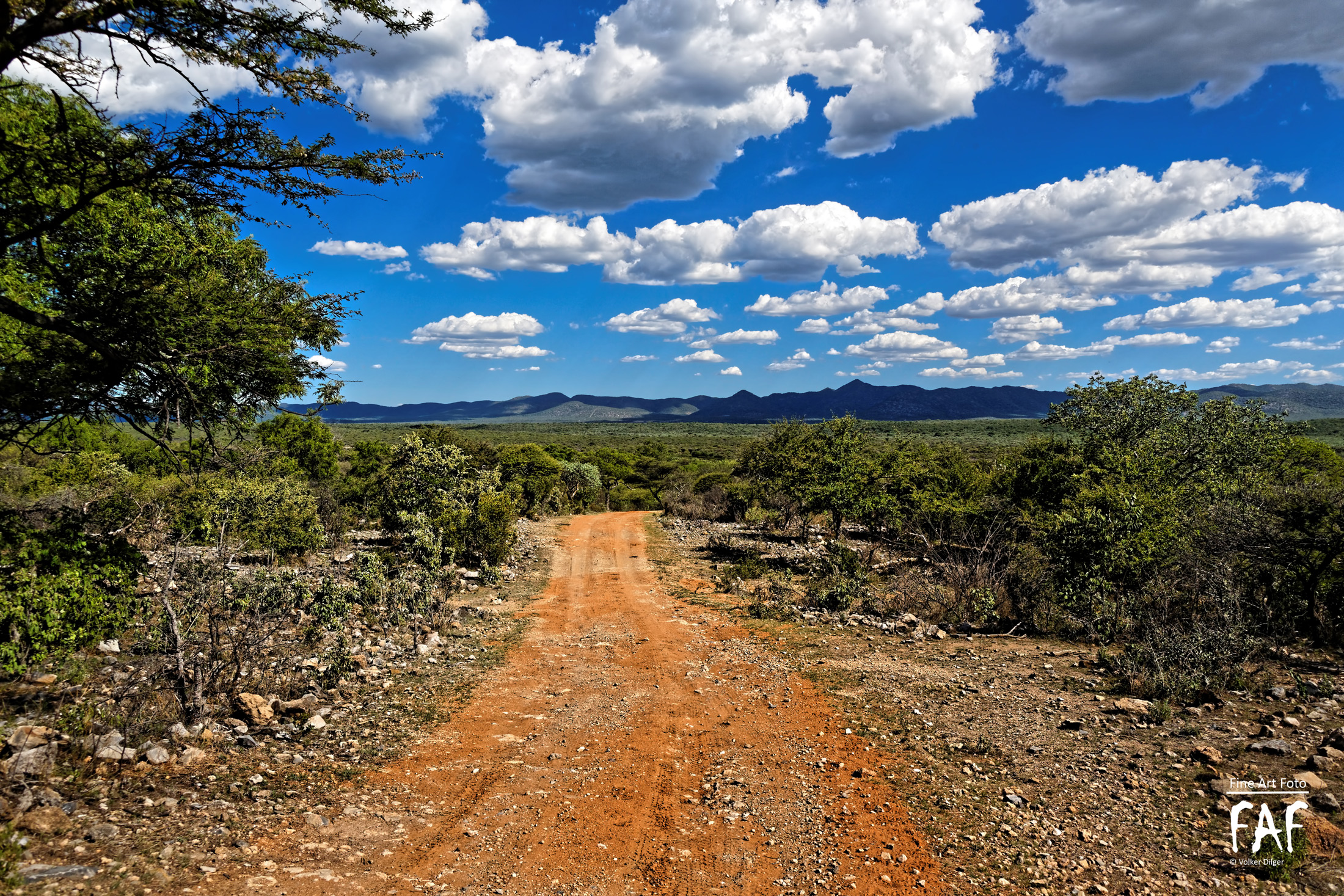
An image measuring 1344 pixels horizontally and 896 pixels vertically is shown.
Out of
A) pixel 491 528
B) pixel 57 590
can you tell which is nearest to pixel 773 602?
pixel 491 528

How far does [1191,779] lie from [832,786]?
3.87 meters

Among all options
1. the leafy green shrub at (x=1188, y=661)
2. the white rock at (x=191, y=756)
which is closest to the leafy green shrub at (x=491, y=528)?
the white rock at (x=191, y=756)

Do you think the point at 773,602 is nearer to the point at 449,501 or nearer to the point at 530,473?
the point at 449,501

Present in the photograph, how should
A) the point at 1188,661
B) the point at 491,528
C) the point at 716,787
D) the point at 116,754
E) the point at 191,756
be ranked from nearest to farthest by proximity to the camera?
the point at 116,754 → the point at 191,756 → the point at 716,787 → the point at 1188,661 → the point at 491,528

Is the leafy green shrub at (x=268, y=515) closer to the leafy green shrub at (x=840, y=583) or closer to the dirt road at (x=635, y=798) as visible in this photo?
the dirt road at (x=635, y=798)

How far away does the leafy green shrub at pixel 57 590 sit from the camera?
6109 mm

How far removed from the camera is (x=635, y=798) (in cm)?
709

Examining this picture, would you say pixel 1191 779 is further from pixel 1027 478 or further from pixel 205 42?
pixel 1027 478

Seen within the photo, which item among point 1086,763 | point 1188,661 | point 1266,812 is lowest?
point 1086,763

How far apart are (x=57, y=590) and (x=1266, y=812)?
1237 cm

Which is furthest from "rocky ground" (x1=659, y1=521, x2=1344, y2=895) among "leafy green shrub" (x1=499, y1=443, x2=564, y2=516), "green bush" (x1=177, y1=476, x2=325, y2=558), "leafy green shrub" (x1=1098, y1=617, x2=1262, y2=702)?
"leafy green shrub" (x1=499, y1=443, x2=564, y2=516)

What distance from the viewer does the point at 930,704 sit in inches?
372


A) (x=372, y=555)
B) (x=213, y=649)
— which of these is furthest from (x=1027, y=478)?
(x=213, y=649)

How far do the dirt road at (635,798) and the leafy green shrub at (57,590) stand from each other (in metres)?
3.31
